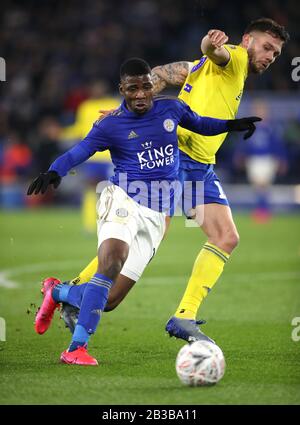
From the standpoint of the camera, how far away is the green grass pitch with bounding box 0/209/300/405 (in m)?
5.08

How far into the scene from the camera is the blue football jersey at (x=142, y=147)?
5984 millimetres

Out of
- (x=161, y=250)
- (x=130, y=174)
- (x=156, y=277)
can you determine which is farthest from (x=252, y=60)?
(x=161, y=250)

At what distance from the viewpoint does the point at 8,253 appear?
1298cm

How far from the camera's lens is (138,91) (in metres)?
5.93

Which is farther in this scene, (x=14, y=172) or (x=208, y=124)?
(x=14, y=172)

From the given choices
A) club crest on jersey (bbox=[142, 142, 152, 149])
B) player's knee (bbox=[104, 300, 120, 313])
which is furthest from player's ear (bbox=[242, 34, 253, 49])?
player's knee (bbox=[104, 300, 120, 313])

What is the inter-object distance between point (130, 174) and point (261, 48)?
1439 mm

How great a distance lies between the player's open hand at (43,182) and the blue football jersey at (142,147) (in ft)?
0.39

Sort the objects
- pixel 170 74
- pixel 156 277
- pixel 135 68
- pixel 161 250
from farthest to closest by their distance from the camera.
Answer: pixel 161 250
pixel 156 277
pixel 170 74
pixel 135 68

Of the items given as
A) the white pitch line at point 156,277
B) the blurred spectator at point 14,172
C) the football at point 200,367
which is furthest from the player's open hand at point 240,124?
the blurred spectator at point 14,172

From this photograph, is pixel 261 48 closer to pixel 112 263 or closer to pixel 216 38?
pixel 216 38

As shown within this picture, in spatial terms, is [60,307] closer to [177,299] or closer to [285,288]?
[177,299]

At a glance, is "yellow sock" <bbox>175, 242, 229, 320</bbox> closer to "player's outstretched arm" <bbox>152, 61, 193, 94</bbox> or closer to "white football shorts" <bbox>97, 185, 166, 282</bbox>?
"white football shorts" <bbox>97, 185, 166, 282</bbox>

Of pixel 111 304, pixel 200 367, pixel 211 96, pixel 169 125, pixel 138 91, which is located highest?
pixel 211 96
